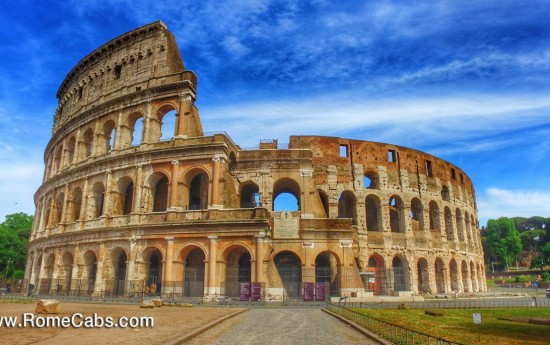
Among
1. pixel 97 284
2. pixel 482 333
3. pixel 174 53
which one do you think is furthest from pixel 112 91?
pixel 482 333

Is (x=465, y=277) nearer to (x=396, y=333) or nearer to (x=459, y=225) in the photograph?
(x=459, y=225)

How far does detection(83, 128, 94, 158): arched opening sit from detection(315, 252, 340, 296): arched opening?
1923 centimetres

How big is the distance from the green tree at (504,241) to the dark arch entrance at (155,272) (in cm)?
6457

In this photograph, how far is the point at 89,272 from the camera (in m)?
26.2

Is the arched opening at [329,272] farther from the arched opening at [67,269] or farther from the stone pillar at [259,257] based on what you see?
the arched opening at [67,269]

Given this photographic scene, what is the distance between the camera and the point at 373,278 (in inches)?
1008

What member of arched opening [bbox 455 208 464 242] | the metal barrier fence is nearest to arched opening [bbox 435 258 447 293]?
arched opening [bbox 455 208 464 242]

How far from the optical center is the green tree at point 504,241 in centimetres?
6831

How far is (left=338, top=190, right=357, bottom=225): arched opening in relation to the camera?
2987cm

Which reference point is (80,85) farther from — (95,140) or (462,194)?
(462,194)

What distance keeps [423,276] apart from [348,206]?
8.34 m

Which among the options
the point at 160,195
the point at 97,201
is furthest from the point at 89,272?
the point at 160,195

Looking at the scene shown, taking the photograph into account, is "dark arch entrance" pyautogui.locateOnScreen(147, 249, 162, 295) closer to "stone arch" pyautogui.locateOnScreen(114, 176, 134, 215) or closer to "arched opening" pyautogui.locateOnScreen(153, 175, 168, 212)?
"arched opening" pyautogui.locateOnScreen(153, 175, 168, 212)

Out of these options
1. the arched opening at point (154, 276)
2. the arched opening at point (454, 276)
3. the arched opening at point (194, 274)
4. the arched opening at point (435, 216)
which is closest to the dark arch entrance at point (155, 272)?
the arched opening at point (154, 276)
